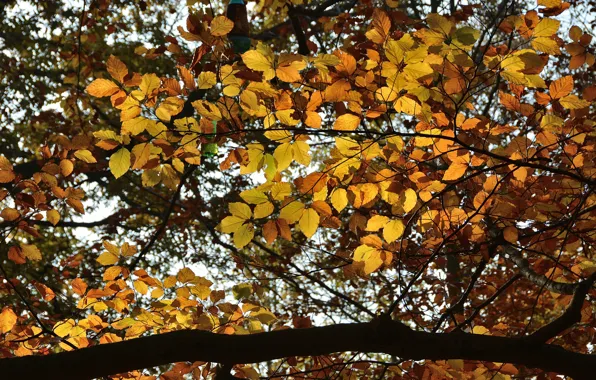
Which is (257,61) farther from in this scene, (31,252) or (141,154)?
(31,252)

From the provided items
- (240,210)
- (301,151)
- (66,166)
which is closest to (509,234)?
(301,151)

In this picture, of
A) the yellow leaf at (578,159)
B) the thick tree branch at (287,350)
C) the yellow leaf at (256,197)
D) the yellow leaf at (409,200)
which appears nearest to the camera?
the thick tree branch at (287,350)

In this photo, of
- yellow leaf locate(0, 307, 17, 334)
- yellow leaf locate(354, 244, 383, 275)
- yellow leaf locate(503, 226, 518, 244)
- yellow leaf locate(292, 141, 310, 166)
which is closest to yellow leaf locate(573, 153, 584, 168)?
yellow leaf locate(503, 226, 518, 244)

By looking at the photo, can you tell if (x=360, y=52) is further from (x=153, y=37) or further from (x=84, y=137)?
(x=153, y=37)

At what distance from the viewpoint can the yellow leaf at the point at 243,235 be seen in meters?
2.87

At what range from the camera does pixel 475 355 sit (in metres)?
2.38

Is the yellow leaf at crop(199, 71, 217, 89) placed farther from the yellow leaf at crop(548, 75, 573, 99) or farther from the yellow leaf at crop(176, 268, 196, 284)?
the yellow leaf at crop(548, 75, 573, 99)

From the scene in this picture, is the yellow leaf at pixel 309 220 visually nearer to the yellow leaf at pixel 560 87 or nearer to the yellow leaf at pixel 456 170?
the yellow leaf at pixel 456 170

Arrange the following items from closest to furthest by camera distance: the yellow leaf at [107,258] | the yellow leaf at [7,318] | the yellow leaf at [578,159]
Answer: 1. the yellow leaf at [7,318]
2. the yellow leaf at [107,258]
3. the yellow leaf at [578,159]

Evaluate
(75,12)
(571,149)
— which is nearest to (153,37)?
(75,12)

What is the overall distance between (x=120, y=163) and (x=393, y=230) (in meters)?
1.41

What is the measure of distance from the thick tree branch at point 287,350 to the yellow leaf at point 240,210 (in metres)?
0.74

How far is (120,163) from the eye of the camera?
9.33 feet

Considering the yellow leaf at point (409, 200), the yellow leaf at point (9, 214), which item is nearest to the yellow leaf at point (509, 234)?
the yellow leaf at point (409, 200)
